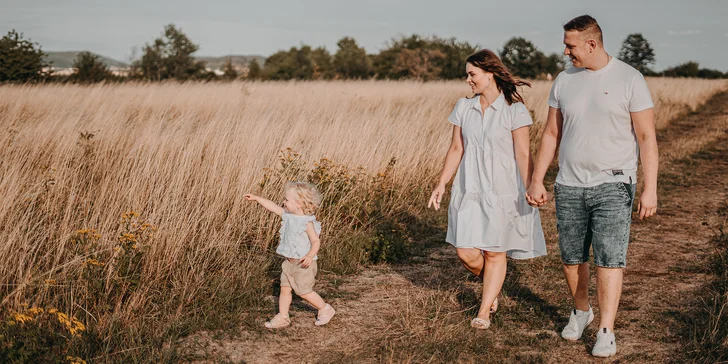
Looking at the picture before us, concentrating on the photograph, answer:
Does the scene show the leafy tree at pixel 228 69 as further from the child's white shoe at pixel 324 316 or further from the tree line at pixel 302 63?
the child's white shoe at pixel 324 316

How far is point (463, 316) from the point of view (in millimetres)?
4328

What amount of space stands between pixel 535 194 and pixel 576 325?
3.04ft

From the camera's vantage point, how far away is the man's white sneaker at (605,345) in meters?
3.67

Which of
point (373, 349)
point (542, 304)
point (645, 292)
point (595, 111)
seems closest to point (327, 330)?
point (373, 349)

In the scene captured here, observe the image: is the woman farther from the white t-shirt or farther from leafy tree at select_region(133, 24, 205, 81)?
leafy tree at select_region(133, 24, 205, 81)

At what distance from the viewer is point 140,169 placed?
571 centimetres

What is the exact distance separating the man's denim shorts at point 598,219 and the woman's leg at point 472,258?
0.61 meters

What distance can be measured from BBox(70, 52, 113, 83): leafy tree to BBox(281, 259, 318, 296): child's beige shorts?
20920mm

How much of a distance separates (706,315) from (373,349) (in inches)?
91.6

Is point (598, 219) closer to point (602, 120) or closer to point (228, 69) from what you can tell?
point (602, 120)

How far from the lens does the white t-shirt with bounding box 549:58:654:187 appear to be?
338 centimetres

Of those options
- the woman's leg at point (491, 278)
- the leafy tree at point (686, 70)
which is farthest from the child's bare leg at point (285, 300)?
the leafy tree at point (686, 70)

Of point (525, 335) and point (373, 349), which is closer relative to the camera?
point (373, 349)

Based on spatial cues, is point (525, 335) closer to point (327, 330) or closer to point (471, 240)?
point (471, 240)
